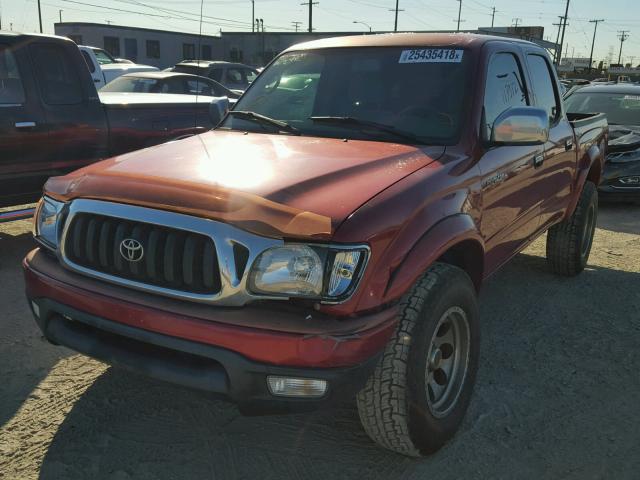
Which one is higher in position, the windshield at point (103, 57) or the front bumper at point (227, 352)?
the windshield at point (103, 57)

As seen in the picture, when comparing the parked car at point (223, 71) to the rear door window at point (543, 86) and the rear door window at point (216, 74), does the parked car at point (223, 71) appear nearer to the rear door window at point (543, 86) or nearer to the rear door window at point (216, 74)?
the rear door window at point (216, 74)

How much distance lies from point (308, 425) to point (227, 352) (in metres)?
0.95

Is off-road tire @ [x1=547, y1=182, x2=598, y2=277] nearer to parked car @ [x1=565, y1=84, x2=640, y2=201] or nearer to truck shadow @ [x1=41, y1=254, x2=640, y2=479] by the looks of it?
truck shadow @ [x1=41, y1=254, x2=640, y2=479]

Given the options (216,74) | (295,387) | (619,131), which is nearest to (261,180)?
(295,387)

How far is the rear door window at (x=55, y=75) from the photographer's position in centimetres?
524

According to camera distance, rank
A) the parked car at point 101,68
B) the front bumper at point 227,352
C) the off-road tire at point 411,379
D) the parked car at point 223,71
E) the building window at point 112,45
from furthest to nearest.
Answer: the building window at point 112,45 → the parked car at point 223,71 → the parked car at point 101,68 → the off-road tire at point 411,379 → the front bumper at point 227,352

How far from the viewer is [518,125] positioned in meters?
3.00

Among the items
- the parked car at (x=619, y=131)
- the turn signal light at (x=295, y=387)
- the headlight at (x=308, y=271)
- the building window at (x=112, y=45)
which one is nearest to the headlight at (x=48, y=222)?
the headlight at (x=308, y=271)

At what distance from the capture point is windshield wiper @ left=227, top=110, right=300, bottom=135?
10.9 ft

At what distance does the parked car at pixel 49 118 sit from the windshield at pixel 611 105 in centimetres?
632

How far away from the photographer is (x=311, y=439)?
2727 millimetres

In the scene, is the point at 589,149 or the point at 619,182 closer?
the point at 589,149

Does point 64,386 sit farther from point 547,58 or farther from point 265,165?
point 547,58

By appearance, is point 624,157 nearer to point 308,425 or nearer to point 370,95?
point 370,95
